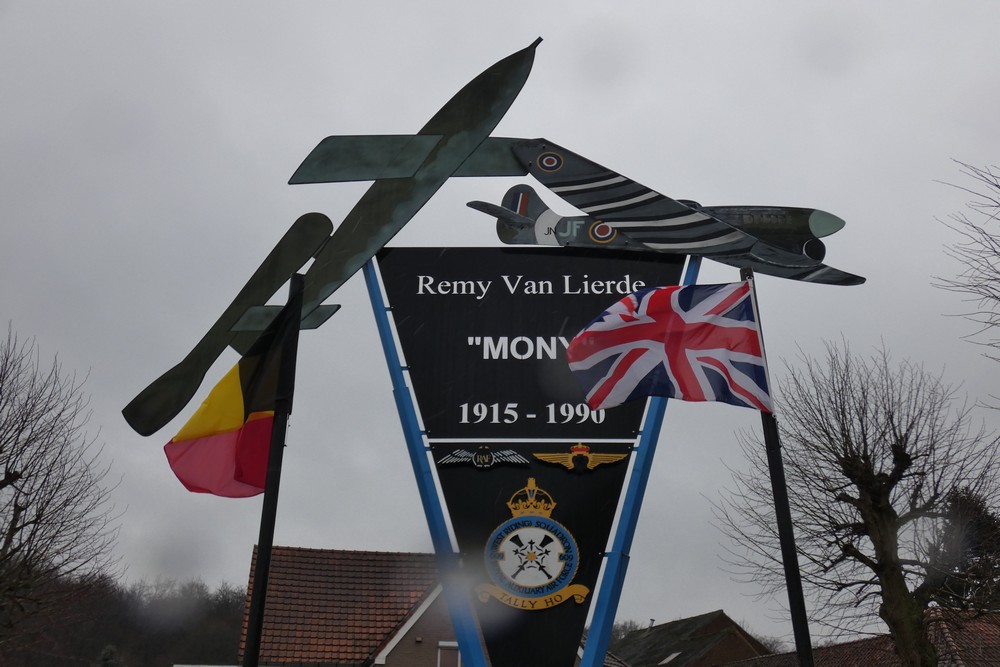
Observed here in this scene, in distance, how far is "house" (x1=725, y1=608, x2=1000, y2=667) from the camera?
14.3 m

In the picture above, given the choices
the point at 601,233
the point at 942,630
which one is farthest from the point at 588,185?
the point at 942,630

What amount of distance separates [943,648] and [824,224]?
563 inches

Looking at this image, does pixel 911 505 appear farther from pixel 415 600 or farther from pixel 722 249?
pixel 415 600

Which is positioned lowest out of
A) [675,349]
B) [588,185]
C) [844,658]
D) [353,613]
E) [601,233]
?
[844,658]

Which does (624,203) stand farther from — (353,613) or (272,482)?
(353,613)

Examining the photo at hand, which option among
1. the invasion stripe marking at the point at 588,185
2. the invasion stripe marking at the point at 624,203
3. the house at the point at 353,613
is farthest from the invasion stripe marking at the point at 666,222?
the house at the point at 353,613

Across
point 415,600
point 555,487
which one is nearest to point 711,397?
point 555,487

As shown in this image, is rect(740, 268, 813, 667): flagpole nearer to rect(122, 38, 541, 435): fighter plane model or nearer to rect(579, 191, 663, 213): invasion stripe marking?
rect(579, 191, 663, 213): invasion stripe marking

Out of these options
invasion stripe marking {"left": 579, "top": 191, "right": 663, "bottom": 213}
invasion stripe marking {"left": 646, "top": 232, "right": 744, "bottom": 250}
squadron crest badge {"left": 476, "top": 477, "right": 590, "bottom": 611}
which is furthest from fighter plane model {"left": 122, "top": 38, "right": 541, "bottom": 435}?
squadron crest badge {"left": 476, "top": 477, "right": 590, "bottom": 611}

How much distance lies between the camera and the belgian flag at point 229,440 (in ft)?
26.3

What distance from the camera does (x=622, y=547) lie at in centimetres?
837

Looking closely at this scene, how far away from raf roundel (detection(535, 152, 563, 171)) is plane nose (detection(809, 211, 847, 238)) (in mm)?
2612

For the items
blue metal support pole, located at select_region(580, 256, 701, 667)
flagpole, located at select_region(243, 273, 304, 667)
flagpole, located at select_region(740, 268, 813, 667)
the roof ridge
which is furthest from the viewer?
the roof ridge

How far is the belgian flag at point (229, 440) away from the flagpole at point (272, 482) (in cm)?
46
